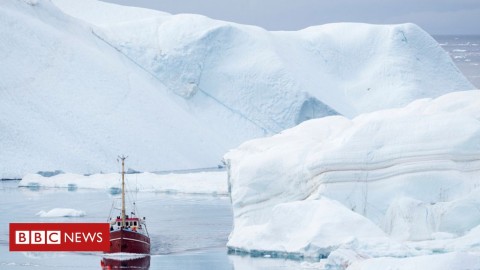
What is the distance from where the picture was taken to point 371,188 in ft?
67.1

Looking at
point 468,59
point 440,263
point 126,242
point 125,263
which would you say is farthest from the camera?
point 468,59

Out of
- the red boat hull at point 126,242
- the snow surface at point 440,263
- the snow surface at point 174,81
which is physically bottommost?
the snow surface at point 440,263

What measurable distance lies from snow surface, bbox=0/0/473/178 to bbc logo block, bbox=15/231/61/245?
19.2m

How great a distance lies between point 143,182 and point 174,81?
1779cm

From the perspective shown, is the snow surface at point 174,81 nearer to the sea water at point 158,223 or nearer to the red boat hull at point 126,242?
the sea water at point 158,223

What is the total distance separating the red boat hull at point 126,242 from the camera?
2091cm

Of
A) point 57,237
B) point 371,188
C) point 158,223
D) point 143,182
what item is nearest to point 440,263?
point 371,188

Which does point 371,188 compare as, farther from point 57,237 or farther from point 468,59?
point 468,59

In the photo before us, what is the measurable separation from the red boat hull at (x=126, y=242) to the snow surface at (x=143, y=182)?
50.2 feet

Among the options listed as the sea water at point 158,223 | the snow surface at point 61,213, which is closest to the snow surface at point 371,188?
the sea water at point 158,223

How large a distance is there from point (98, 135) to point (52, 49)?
20.4ft

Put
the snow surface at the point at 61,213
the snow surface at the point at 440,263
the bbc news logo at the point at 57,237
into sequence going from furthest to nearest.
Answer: the snow surface at the point at 61,213
the bbc news logo at the point at 57,237
the snow surface at the point at 440,263

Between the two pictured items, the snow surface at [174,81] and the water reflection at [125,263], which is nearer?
the water reflection at [125,263]

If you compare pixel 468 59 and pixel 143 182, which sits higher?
pixel 468 59
